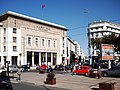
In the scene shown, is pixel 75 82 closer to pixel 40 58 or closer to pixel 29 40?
pixel 29 40

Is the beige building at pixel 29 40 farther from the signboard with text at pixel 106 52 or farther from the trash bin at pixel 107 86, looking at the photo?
the trash bin at pixel 107 86

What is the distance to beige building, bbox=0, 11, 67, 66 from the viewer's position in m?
59.3

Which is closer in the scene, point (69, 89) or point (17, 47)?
point (69, 89)

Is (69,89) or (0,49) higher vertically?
(0,49)

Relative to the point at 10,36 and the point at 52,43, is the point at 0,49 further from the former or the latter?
the point at 52,43

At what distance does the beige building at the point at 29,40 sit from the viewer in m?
59.3

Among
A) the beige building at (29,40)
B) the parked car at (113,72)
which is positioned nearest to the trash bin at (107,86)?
the parked car at (113,72)

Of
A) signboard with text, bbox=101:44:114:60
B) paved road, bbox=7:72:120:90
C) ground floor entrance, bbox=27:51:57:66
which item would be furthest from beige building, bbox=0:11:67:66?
paved road, bbox=7:72:120:90

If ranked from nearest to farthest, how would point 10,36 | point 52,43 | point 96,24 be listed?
point 10,36 < point 52,43 < point 96,24

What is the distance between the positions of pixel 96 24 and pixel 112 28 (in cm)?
845

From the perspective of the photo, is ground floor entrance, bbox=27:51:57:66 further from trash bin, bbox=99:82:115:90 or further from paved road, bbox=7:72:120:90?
trash bin, bbox=99:82:115:90

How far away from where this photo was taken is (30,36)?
214 ft

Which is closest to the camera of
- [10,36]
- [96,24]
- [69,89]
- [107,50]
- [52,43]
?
[69,89]

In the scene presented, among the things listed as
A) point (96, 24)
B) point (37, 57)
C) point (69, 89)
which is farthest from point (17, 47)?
point (96, 24)
